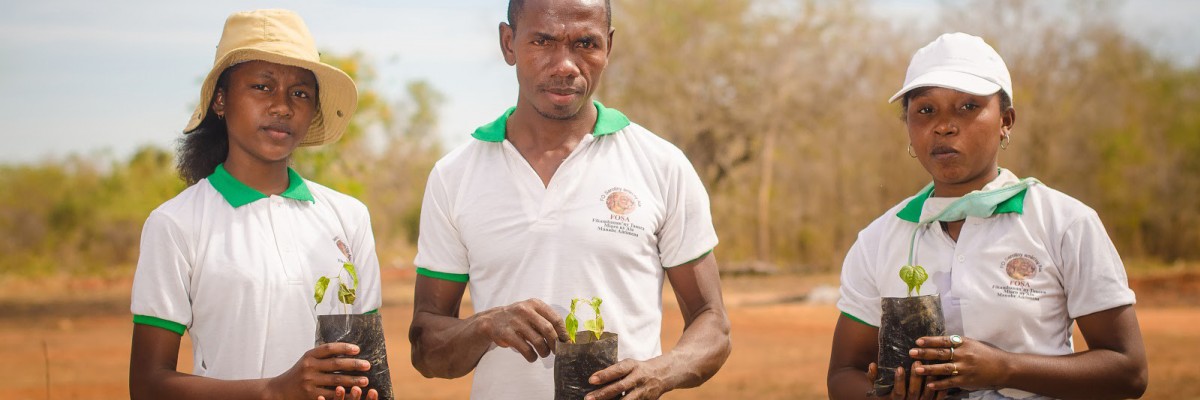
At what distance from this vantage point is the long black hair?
3.23 metres

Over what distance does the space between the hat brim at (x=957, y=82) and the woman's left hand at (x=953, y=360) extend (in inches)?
26.2

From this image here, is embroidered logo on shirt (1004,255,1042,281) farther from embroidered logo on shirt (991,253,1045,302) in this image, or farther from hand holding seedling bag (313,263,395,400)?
hand holding seedling bag (313,263,395,400)

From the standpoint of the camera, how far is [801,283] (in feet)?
78.2

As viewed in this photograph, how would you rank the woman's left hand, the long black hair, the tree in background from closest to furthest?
the woman's left hand, the long black hair, the tree in background

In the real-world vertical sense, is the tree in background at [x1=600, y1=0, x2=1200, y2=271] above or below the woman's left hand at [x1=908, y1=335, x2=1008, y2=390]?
above

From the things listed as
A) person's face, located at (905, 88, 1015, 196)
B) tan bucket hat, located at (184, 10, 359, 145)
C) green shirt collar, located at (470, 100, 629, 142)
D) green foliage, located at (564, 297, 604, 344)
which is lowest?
green foliage, located at (564, 297, 604, 344)

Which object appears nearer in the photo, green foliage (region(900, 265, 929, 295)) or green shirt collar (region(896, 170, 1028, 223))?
green foliage (region(900, 265, 929, 295))

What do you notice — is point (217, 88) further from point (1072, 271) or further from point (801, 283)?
point (801, 283)

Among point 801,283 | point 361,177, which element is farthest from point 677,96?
point 361,177

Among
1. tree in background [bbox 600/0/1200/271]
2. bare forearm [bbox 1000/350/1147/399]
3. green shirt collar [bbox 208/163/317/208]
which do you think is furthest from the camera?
tree in background [bbox 600/0/1200/271]

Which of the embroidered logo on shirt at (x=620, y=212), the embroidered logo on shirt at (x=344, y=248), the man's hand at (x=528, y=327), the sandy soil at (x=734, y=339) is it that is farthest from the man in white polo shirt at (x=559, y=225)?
the sandy soil at (x=734, y=339)

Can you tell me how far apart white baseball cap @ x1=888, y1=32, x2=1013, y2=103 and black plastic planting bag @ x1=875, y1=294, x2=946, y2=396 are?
1.85 ft

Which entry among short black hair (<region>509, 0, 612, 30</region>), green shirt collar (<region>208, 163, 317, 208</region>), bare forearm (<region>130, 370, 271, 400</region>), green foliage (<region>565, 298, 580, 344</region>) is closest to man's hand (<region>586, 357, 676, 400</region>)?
green foliage (<region>565, 298, 580, 344</region>)

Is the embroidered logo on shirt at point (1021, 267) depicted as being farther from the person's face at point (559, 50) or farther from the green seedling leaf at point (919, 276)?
the person's face at point (559, 50)
